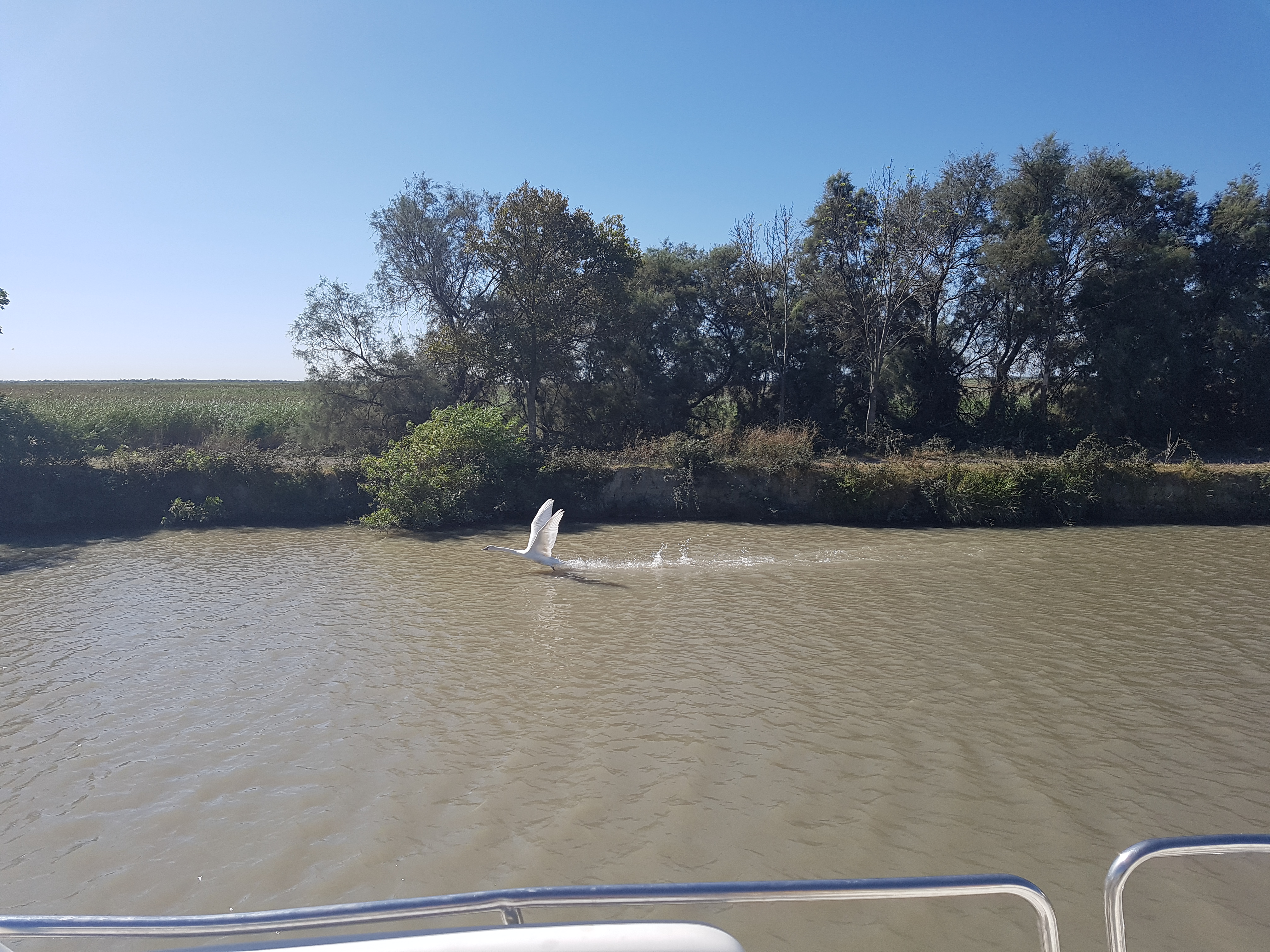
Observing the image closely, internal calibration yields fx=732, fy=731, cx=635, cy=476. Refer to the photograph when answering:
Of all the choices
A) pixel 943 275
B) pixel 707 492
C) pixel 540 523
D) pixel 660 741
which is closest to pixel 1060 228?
pixel 943 275

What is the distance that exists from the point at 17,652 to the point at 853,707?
10.6m

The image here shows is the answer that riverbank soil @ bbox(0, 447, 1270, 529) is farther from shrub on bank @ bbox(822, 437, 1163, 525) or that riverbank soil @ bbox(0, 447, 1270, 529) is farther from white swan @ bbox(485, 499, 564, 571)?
white swan @ bbox(485, 499, 564, 571)

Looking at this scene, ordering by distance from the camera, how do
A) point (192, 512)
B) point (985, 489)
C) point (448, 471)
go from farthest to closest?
point (192, 512) → point (448, 471) → point (985, 489)

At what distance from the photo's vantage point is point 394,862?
17.1 feet

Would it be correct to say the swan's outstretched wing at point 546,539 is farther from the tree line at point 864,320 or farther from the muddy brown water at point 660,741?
the tree line at point 864,320

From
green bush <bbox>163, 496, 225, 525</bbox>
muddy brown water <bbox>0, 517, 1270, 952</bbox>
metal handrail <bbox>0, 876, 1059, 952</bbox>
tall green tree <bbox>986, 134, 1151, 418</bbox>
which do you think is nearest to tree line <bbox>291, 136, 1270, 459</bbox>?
tall green tree <bbox>986, 134, 1151, 418</bbox>

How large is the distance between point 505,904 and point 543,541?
437 inches

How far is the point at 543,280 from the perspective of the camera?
20625 millimetres

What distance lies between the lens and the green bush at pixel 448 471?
55.6ft

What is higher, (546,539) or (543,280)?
(543,280)

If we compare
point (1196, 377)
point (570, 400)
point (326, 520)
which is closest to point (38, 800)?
point (326, 520)

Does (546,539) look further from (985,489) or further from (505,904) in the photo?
(505,904)

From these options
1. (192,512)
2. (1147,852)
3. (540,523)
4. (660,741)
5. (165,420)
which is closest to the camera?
(1147,852)

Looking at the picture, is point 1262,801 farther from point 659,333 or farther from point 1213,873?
point 659,333
